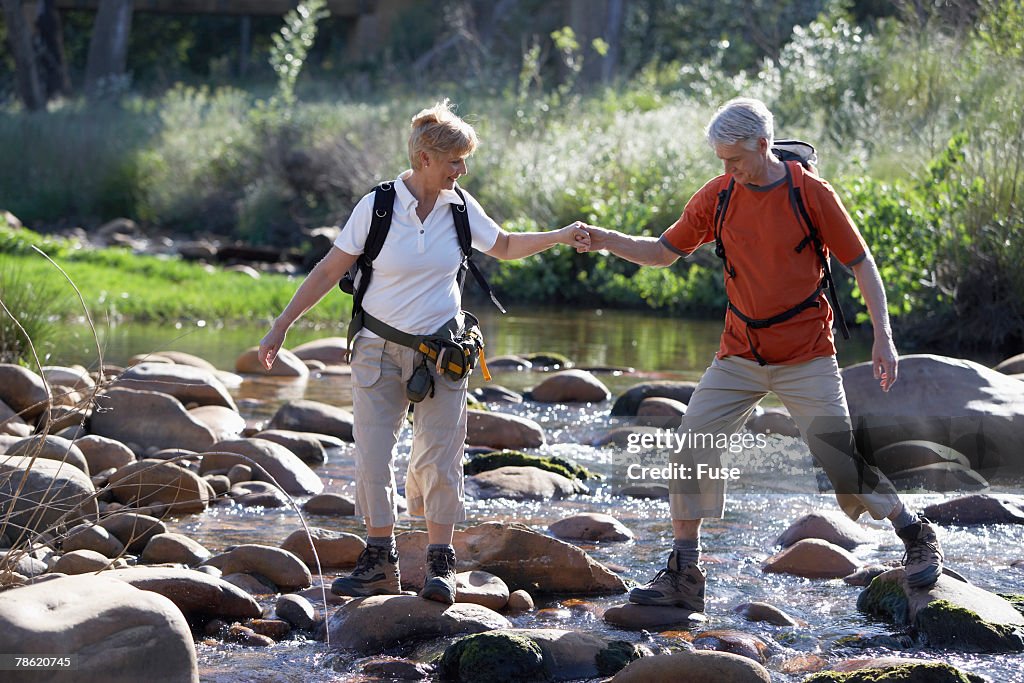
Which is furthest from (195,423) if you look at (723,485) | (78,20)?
(78,20)

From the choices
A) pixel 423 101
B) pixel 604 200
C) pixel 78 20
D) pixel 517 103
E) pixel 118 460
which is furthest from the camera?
pixel 78 20

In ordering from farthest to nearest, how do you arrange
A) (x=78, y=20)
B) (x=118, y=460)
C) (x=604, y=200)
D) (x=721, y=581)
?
(x=78, y=20) < (x=604, y=200) < (x=118, y=460) < (x=721, y=581)

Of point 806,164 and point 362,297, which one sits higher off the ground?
point 806,164

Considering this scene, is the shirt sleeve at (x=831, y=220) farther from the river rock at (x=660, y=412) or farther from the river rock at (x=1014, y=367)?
the river rock at (x=1014, y=367)

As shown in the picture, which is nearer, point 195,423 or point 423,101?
point 195,423

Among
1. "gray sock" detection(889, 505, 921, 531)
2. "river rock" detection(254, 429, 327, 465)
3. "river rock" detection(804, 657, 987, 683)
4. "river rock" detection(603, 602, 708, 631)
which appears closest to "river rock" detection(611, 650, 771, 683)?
"river rock" detection(804, 657, 987, 683)

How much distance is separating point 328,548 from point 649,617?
4.75 ft

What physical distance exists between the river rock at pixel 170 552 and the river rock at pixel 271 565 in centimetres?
15

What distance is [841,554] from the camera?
5570mm

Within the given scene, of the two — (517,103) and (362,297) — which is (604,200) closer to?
(517,103)

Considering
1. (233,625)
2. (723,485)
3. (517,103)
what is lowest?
(233,625)

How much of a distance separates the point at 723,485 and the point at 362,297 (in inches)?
57.6

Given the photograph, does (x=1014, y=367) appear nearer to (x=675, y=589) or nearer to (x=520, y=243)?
(x=675, y=589)

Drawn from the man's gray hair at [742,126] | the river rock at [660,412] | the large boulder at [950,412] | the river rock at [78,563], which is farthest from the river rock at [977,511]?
the river rock at [78,563]
